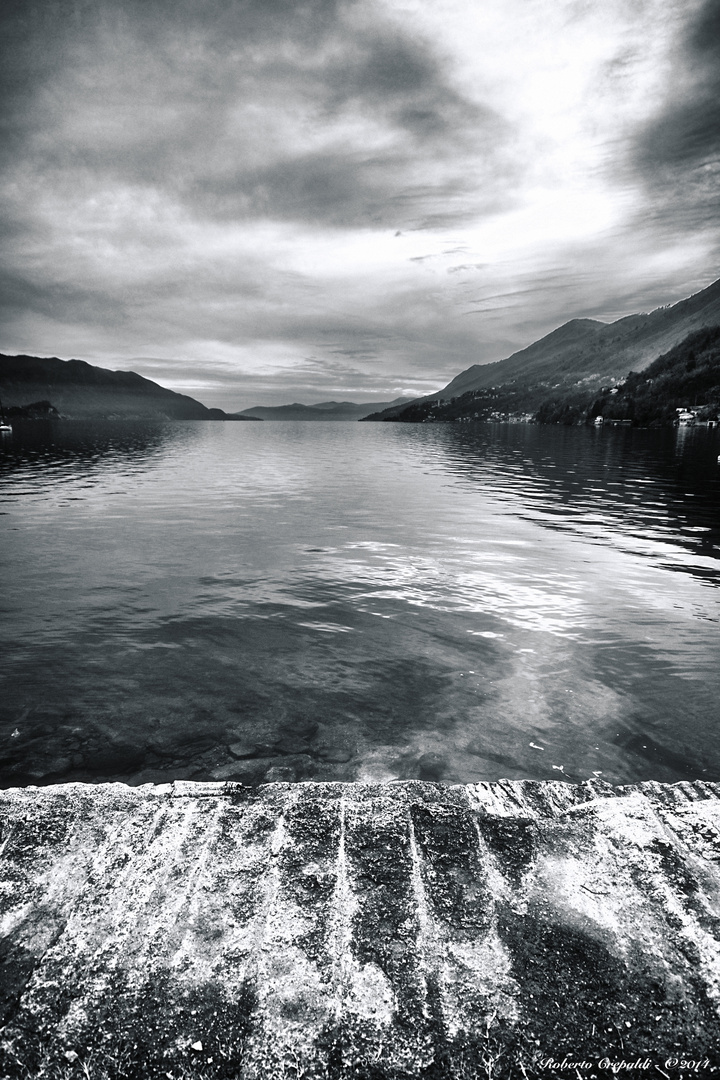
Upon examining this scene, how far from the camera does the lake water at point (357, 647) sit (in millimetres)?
9312

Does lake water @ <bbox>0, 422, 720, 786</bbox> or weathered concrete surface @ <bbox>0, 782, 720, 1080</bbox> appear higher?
weathered concrete surface @ <bbox>0, 782, 720, 1080</bbox>

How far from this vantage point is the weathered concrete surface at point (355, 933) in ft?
12.0

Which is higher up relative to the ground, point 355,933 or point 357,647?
point 355,933

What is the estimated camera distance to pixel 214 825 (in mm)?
5805

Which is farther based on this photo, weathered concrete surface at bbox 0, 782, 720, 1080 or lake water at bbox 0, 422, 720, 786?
lake water at bbox 0, 422, 720, 786

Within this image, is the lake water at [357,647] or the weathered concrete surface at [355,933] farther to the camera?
the lake water at [357,647]

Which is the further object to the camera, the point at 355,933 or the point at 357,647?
the point at 357,647

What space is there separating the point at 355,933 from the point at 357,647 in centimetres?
948

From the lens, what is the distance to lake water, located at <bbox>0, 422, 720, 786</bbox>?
9312 millimetres

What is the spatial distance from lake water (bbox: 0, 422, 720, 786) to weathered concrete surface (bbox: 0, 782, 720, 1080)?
283 centimetres

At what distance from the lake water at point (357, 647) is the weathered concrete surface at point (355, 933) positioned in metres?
2.83

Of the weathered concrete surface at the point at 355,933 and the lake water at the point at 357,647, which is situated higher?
the weathered concrete surface at the point at 355,933

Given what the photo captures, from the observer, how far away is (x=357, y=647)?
13.9 metres

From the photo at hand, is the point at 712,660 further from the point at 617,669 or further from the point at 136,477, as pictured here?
the point at 136,477
